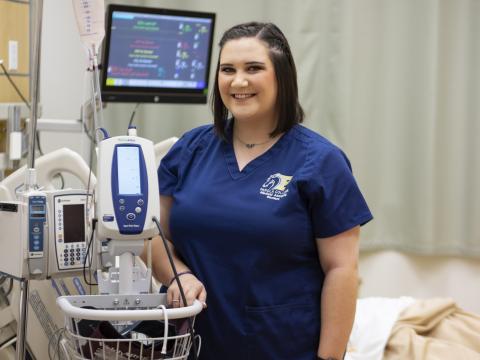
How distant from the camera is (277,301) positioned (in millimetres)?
1606

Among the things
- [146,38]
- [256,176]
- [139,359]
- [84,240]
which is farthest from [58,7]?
[139,359]

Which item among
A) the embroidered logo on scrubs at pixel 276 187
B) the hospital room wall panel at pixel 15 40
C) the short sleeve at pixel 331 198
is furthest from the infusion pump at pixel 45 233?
the hospital room wall panel at pixel 15 40

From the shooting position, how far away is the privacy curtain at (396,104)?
339cm

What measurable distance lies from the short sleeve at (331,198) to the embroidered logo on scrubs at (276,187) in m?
0.05

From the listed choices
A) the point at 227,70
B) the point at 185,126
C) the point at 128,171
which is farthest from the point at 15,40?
the point at 128,171

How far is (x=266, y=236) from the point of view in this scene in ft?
5.11

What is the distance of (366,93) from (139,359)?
239cm

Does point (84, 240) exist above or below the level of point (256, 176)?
below

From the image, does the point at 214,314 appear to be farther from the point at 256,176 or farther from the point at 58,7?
the point at 58,7

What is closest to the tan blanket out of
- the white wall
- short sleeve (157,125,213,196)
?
the white wall

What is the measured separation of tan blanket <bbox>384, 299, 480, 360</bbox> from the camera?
2623 mm

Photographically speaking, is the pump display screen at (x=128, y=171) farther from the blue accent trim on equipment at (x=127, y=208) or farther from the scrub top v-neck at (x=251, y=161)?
the scrub top v-neck at (x=251, y=161)

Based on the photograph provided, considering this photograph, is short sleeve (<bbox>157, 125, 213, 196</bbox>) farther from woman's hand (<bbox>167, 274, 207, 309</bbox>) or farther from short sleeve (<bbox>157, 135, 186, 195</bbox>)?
woman's hand (<bbox>167, 274, 207, 309</bbox>)

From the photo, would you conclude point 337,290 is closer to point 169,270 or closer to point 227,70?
point 169,270
